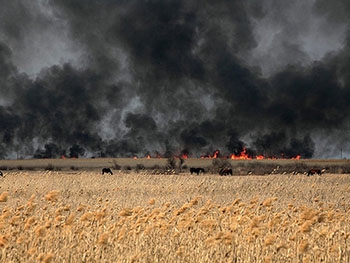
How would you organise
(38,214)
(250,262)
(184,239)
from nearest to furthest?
(250,262) → (184,239) → (38,214)

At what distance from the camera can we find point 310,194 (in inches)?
1059

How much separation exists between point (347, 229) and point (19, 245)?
8.29m

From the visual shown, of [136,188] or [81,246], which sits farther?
[136,188]

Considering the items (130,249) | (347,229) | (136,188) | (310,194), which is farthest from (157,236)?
(136,188)

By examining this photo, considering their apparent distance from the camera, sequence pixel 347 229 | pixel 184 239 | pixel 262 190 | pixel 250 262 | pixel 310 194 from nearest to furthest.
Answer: pixel 250 262 < pixel 184 239 < pixel 347 229 < pixel 310 194 < pixel 262 190

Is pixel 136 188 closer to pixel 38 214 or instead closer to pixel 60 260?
pixel 38 214

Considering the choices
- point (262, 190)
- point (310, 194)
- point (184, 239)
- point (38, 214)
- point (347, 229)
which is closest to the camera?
point (184, 239)

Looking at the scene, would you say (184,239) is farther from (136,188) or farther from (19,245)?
(136,188)

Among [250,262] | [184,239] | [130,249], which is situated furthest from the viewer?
[184,239]

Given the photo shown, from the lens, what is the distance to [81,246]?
418 inches

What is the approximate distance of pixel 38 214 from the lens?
1622 centimetres

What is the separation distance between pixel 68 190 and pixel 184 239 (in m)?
18.0

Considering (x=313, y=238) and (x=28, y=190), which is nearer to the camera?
(x=313, y=238)

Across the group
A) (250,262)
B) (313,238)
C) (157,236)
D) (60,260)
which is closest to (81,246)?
(60,260)
